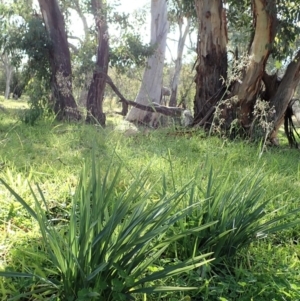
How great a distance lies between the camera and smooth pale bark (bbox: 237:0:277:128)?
557cm

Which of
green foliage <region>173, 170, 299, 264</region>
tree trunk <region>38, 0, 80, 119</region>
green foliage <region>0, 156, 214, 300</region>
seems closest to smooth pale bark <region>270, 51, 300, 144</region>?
→ tree trunk <region>38, 0, 80, 119</region>

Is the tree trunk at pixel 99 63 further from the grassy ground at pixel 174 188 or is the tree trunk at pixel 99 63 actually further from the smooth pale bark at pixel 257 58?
the grassy ground at pixel 174 188

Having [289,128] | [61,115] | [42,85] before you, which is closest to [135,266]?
[289,128]

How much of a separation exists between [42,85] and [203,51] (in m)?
3.75

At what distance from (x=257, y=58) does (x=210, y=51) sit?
3.14ft

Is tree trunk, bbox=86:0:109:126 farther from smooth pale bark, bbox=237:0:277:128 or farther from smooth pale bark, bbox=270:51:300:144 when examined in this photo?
smooth pale bark, bbox=270:51:300:144

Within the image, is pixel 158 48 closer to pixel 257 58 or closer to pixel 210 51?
pixel 210 51

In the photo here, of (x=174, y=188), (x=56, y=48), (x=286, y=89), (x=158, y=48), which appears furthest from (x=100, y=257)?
(x=158, y=48)

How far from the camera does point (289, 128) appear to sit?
239 inches

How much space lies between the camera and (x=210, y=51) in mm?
6453

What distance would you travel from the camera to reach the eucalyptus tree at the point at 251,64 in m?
5.57

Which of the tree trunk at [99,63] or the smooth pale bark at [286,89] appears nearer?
the smooth pale bark at [286,89]

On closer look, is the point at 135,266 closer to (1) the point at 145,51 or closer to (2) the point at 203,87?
(2) the point at 203,87

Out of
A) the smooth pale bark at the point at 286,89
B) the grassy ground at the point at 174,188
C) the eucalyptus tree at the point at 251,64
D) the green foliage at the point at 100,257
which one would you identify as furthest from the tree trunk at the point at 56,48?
the green foliage at the point at 100,257
